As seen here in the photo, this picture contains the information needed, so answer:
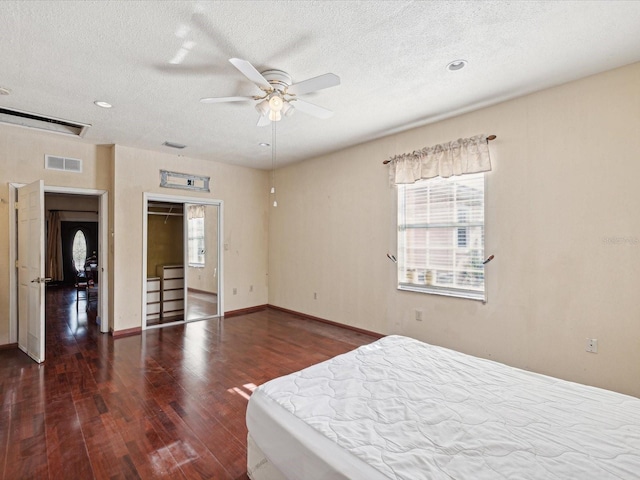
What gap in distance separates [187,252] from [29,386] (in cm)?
268

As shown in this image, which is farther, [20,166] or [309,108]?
[20,166]

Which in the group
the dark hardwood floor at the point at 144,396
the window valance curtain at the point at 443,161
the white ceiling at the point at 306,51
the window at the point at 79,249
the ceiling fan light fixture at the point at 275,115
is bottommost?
the dark hardwood floor at the point at 144,396

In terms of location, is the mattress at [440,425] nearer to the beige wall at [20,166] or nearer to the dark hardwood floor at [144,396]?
the dark hardwood floor at [144,396]

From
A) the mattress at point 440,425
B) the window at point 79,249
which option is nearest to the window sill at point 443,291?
the mattress at point 440,425

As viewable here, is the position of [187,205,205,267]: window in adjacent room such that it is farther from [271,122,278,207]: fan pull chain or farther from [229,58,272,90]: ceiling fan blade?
[229,58,272,90]: ceiling fan blade

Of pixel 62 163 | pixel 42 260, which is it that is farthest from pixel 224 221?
pixel 42 260

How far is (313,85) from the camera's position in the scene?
2283mm

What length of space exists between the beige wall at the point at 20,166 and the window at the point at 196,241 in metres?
1.77

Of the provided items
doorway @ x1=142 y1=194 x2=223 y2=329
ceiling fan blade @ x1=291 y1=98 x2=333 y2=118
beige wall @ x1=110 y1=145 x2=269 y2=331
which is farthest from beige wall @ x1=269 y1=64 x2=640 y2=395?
doorway @ x1=142 y1=194 x2=223 y2=329

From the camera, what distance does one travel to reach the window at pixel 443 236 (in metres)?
3.39

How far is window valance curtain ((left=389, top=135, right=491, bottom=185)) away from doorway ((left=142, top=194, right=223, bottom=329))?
329cm

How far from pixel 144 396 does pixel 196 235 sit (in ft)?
11.2

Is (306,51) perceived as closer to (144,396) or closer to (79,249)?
(144,396)

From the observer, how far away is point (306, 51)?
2.27 metres
